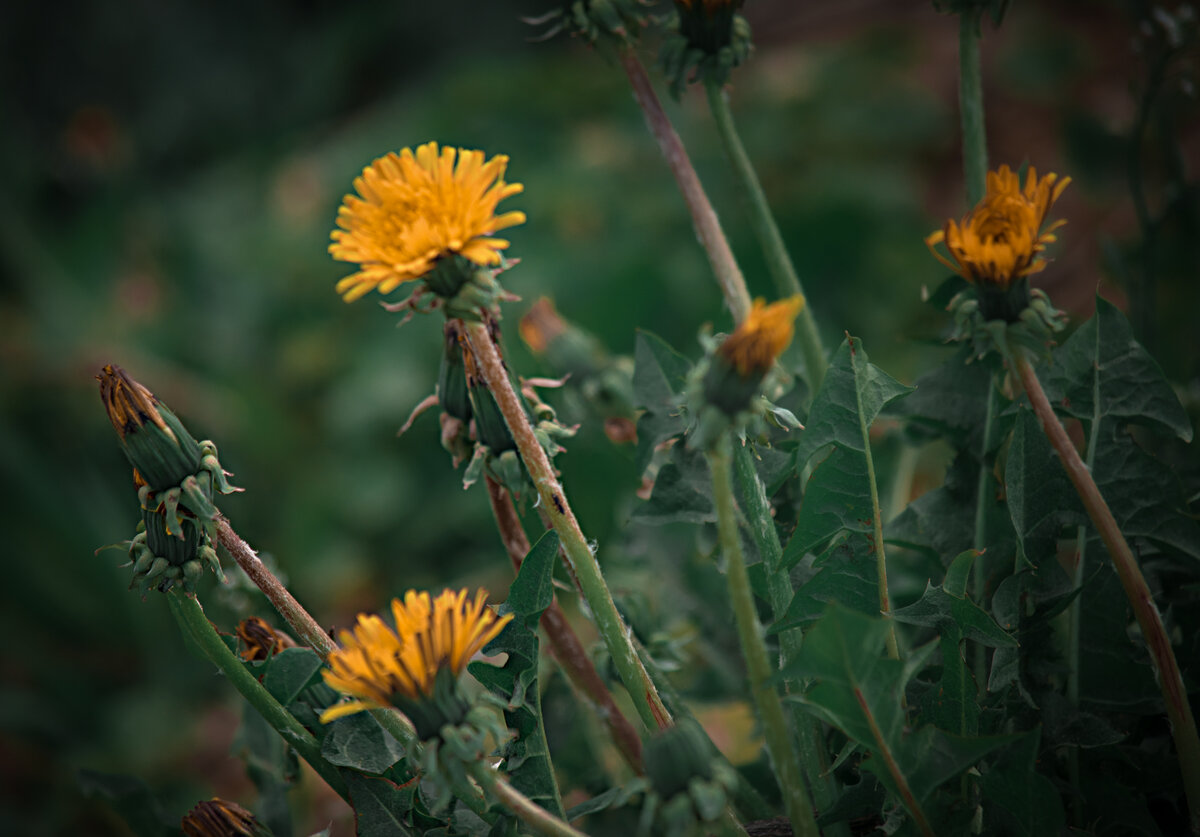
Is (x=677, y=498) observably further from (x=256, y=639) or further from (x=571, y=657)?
(x=256, y=639)

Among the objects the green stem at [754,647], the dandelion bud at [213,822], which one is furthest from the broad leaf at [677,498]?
the dandelion bud at [213,822]

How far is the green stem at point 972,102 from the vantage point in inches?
19.2

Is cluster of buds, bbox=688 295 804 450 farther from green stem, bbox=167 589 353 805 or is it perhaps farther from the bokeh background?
the bokeh background

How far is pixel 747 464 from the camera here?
41cm

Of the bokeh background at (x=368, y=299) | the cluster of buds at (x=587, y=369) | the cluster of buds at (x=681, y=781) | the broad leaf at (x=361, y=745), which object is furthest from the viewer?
the bokeh background at (x=368, y=299)

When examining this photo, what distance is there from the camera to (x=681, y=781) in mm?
303

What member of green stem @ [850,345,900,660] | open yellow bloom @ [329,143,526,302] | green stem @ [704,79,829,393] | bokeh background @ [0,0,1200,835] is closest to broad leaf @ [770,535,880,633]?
green stem @ [850,345,900,660]

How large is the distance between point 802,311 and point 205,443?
0.33m

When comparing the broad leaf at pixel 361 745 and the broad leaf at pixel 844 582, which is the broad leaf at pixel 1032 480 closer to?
the broad leaf at pixel 844 582

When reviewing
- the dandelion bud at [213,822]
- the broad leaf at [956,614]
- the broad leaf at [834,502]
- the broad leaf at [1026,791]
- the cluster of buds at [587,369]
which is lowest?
the broad leaf at [1026,791]

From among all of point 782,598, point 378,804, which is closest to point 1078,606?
point 782,598

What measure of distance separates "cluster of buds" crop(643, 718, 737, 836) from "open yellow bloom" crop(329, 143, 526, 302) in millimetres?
191

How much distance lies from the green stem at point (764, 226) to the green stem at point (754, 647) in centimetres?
19

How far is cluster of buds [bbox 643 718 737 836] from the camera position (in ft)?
0.97
